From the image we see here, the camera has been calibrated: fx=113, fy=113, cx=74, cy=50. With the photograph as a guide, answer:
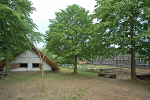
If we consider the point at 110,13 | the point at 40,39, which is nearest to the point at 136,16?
the point at 110,13

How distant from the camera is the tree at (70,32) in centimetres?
1169

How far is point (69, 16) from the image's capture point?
1310 centimetres

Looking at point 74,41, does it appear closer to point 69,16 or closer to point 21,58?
point 69,16

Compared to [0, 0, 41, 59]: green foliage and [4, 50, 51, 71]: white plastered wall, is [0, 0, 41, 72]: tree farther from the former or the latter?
[4, 50, 51, 71]: white plastered wall

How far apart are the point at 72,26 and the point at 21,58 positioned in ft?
27.5

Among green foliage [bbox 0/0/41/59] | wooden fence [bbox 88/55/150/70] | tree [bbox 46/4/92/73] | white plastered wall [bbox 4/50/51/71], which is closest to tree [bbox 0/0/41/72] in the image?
green foliage [bbox 0/0/41/59]

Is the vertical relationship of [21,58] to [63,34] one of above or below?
below

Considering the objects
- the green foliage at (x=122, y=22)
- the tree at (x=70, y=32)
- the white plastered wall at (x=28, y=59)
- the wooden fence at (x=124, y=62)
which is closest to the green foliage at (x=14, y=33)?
the tree at (x=70, y=32)

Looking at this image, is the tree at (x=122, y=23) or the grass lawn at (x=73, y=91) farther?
the tree at (x=122, y=23)

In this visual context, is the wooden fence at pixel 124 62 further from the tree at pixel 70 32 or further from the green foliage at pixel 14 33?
the green foliage at pixel 14 33

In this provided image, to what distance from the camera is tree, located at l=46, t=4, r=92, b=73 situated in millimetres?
11688

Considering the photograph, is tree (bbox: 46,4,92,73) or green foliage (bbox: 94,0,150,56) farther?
tree (bbox: 46,4,92,73)

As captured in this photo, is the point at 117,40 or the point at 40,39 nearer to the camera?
the point at 117,40

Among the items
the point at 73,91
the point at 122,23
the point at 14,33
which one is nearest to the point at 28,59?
the point at 14,33
